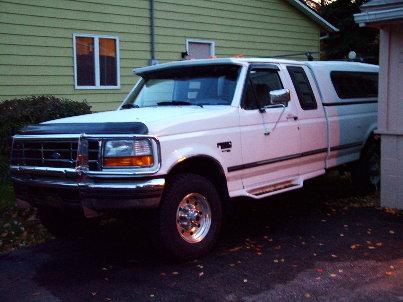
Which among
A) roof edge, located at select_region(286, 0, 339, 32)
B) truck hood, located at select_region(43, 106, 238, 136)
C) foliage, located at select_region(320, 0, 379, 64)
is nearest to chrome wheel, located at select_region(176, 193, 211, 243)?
truck hood, located at select_region(43, 106, 238, 136)

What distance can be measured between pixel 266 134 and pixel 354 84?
2.93 meters

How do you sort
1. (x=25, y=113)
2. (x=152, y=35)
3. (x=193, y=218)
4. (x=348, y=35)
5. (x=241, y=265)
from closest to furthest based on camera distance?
(x=241, y=265) → (x=193, y=218) → (x=25, y=113) → (x=152, y=35) → (x=348, y=35)

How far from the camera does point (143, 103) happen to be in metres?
7.03

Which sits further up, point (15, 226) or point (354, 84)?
point (354, 84)

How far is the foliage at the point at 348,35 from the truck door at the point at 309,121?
18.8 m

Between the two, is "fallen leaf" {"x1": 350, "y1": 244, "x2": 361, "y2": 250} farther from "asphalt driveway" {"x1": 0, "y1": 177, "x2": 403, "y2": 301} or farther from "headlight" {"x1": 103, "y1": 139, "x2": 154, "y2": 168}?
"headlight" {"x1": 103, "y1": 139, "x2": 154, "y2": 168}

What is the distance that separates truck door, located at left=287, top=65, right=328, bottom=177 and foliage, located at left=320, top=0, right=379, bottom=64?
18.8 m

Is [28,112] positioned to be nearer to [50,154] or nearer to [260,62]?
[50,154]

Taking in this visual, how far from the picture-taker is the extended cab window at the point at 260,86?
21.2 feet

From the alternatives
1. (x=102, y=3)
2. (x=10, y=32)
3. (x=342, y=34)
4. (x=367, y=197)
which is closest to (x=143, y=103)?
(x=367, y=197)

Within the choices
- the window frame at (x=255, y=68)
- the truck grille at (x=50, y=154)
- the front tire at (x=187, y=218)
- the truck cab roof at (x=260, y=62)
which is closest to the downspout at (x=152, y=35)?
the truck cab roof at (x=260, y=62)

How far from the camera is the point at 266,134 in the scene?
6500 millimetres

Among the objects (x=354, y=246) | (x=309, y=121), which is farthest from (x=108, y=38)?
(x=354, y=246)

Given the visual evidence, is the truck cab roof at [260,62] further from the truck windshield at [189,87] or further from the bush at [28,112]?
the bush at [28,112]
